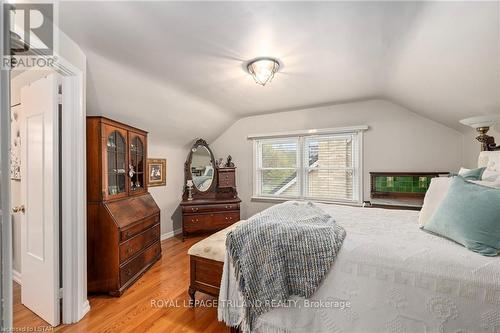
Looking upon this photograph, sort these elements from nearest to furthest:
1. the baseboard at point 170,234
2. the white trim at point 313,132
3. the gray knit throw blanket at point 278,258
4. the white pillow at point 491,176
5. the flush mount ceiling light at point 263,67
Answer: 1. the gray knit throw blanket at point 278,258
2. the white pillow at point 491,176
3. the flush mount ceiling light at point 263,67
4. the white trim at point 313,132
5. the baseboard at point 170,234

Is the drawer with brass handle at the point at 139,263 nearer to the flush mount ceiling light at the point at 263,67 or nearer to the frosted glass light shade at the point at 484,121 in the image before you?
the flush mount ceiling light at the point at 263,67

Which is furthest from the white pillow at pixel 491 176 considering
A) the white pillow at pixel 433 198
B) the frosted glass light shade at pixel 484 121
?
the frosted glass light shade at pixel 484 121

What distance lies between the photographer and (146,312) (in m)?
1.83

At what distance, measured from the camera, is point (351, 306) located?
1.16m

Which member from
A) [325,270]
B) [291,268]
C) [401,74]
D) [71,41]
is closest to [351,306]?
[325,270]

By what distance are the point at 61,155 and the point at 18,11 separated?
0.93m

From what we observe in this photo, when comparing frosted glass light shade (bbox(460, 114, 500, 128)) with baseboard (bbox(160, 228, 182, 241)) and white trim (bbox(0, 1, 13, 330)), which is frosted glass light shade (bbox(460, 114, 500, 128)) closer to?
white trim (bbox(0, 1, 13, 330))

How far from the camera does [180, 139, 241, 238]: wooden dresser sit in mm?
3654

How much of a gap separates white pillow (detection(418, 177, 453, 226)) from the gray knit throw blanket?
647 millimetres

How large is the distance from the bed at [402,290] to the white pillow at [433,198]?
0.62ft

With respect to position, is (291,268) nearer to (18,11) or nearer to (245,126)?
(18,11)

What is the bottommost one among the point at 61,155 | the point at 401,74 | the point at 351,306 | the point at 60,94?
the point at 351,306

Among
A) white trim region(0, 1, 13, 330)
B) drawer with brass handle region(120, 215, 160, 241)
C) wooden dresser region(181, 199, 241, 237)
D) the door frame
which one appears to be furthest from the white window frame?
white trim region(0, 1, 13, 330)

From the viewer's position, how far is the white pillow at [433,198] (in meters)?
1.50
